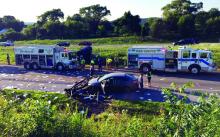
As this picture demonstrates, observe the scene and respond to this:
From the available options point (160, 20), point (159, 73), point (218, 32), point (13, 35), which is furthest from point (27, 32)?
point (159, 73)

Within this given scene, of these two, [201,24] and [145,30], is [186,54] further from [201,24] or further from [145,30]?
[145,30]

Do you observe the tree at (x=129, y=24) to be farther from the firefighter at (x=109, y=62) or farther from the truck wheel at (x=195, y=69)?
the truck wheel at (x=195, y=69)

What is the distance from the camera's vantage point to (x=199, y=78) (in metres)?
29.0

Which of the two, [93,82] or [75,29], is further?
[75,29]

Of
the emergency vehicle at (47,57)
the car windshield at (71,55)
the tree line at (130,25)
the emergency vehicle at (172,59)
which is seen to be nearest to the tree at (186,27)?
the tree line at (130,25)

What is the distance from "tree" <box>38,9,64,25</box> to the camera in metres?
86.2

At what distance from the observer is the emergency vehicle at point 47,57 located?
34625 mm

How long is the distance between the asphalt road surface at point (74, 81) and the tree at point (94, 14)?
45.8 metres

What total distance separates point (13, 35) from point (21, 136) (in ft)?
233

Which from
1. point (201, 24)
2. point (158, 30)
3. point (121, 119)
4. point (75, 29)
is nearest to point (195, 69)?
point (121, 119)

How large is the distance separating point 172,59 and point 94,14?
5669 cm

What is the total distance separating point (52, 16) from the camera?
291ft

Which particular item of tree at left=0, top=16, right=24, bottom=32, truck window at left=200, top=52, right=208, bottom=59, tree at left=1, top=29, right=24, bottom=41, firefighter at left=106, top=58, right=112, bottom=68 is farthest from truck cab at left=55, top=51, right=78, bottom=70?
tree at left=0, top=16, right=24, bottom=32

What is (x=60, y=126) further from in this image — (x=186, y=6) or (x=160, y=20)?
(x=186, y=6)
